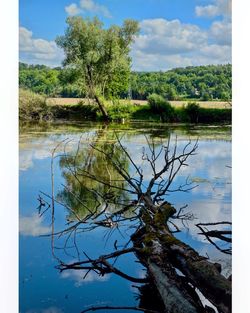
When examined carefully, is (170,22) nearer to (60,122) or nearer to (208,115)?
(208,115)

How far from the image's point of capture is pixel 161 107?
241 cm

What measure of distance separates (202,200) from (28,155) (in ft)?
2.50

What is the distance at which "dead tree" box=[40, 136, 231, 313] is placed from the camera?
2188mm

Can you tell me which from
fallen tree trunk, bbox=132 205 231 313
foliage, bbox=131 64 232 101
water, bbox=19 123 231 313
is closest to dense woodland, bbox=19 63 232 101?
foliage, bbox=131 64 232 101

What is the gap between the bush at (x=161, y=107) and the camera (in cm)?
240

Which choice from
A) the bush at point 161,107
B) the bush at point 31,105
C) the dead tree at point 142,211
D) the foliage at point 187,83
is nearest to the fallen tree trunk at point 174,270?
the dead tree at point 142,211

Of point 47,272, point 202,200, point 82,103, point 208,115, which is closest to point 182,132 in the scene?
point 208,115

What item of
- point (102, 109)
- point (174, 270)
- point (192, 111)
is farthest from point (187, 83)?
point (174, 270)

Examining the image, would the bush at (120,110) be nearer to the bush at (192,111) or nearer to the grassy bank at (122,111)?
the grassy bank at (122,111)

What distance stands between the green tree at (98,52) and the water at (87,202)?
20cm

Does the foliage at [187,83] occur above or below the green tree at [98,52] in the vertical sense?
below

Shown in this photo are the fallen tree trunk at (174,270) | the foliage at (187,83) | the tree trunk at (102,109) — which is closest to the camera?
the fallen tree trunk at (174,270)

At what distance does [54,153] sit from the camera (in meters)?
2.36
